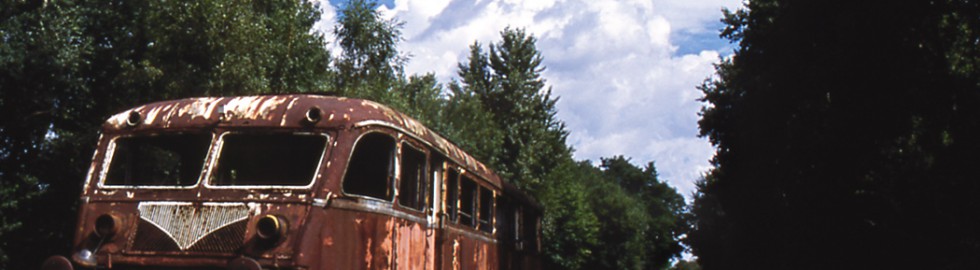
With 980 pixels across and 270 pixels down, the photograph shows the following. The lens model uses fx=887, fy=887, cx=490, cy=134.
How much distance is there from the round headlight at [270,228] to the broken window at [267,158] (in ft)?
2.06

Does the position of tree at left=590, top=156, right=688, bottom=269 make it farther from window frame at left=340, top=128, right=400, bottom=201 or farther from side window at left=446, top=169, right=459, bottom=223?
window frame at left=340, top=128, right=400, bottom=201

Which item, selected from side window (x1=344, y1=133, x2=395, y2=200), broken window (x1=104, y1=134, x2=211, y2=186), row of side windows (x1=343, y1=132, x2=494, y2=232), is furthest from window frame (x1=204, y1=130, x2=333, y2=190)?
side window (x1=344, y1=133, x2=395, y2=200)

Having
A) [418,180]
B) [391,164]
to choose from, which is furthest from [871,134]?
[391,164]

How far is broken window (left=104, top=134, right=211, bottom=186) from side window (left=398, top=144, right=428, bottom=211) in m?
1.84

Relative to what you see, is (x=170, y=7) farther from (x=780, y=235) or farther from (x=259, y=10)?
(x=780, y=235)

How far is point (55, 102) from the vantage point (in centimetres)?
2184

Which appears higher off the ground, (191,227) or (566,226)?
(566,226)

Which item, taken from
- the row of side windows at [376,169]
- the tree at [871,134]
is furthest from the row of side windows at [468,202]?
the tree at [871,134]

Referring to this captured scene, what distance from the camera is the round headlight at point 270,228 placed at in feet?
23.7

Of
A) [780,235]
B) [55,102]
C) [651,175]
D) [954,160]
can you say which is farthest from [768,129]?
[651,175]

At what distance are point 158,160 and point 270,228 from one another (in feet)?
5.83

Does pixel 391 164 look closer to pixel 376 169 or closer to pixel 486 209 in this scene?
pixel 376 169

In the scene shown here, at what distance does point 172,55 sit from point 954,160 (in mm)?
17313

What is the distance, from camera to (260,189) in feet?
24.8
